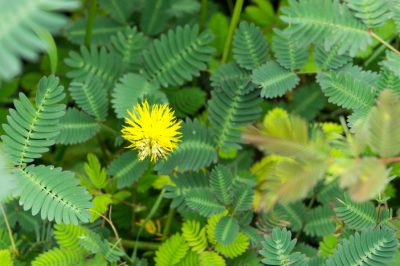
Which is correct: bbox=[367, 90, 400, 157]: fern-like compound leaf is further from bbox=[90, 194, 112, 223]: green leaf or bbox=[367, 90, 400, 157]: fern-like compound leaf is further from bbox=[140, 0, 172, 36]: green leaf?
bbox=[140, 0, 172, 36]: green leaf

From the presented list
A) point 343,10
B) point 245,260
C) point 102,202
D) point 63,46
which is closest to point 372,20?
point 343,10

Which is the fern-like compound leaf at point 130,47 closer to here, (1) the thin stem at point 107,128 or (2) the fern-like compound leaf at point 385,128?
(1) the thin stem at point 107,128

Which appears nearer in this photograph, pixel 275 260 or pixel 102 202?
pixel 275 260

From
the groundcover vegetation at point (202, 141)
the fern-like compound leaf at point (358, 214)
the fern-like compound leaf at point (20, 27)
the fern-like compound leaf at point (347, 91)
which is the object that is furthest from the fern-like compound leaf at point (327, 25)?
the fern-like compound leaf at point (20, 27)

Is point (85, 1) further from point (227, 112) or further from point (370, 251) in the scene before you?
A: point (370, 251)

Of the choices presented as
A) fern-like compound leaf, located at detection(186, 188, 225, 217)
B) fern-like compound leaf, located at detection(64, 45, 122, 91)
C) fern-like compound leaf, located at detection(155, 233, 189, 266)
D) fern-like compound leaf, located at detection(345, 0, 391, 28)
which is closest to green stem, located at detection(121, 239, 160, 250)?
fern-like compound leaf, located at detection(155, 233, 189, 266)
